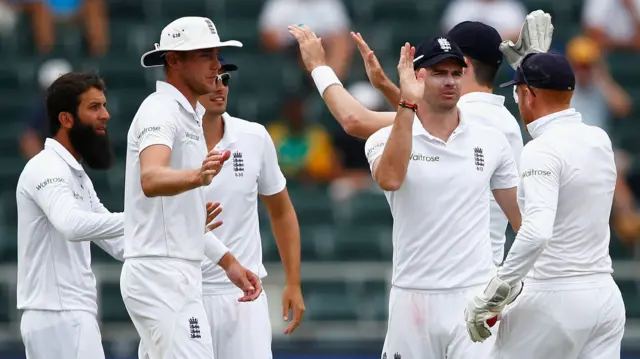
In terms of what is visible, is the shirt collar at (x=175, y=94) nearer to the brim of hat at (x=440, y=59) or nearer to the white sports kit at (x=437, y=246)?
the white sports kit at (x=437, y=246)

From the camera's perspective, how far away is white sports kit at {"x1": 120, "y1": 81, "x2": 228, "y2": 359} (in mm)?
6910

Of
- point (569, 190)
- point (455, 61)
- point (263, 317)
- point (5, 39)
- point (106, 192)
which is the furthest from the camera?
→ point (5, 39)

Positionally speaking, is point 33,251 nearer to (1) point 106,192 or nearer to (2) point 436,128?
(2) point 436,128

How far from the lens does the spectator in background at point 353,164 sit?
557 inches

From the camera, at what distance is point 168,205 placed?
700 centimetres

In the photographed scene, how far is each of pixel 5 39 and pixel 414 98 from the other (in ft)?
33.9

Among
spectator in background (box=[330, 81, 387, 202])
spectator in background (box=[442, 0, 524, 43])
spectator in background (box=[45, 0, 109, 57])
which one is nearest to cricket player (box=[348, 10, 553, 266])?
spectator in background (box=[330, 81, 387, 202])

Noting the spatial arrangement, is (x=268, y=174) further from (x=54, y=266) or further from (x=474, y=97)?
(x=54, y=266)

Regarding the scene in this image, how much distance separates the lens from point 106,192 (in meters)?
14.5

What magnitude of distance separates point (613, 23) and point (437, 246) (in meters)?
9.18

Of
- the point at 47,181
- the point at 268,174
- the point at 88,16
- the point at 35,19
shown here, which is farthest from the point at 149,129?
the point at 35,19

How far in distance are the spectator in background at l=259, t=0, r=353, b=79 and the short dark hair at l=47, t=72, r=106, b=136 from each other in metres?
7.41

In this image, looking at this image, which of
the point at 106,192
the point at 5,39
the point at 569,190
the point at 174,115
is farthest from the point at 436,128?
the point at 5,39

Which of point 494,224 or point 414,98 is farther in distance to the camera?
point 494,224
